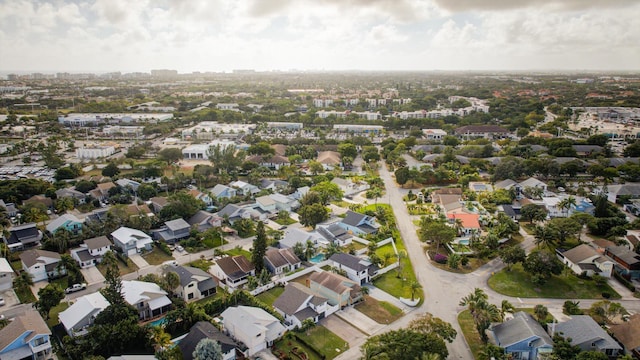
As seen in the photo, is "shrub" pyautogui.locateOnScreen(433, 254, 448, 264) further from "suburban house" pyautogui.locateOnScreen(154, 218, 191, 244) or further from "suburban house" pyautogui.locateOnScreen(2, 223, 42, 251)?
"suburban house" pyautogui.locateOnScreen(2, 223, 42, 251)

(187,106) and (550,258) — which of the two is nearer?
(550,258)

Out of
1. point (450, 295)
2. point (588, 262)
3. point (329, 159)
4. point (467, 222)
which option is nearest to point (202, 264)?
point (450, 295)

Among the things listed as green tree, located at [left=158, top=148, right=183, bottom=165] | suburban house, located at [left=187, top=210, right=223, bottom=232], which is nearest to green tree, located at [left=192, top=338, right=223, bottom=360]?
suburban house, located at [left=187, top=210, right=223, bottom=232]

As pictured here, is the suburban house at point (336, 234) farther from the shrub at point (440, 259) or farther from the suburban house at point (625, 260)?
the suburban house at point (625, 260)

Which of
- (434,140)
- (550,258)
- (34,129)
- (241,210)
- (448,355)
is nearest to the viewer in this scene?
(448,355)

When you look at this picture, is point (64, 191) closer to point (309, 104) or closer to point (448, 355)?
point (448, 355)

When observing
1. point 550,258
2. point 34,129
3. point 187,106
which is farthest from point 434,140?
point 34,129

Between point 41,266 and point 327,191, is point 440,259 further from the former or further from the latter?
point 41,266
